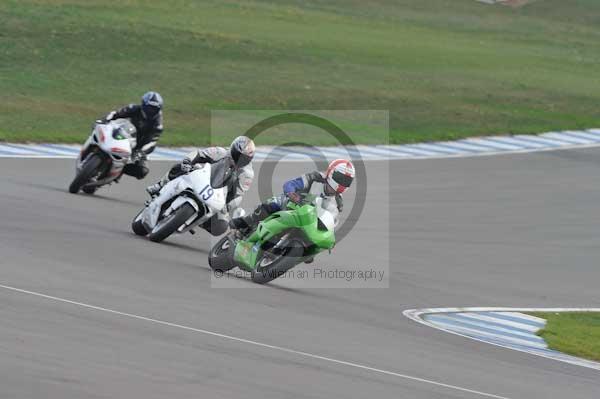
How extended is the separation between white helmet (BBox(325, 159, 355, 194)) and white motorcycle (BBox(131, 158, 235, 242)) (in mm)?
1886

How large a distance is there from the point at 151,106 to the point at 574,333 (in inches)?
296

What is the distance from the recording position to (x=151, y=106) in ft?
62.2

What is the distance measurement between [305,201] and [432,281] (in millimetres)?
3396

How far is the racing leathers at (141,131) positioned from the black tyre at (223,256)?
Answer: 4772 millimetres

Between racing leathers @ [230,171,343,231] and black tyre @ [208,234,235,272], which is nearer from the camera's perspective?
racing leathers @ [230,171,343,231]

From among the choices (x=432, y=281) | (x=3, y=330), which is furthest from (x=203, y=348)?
(x=432, y=281)

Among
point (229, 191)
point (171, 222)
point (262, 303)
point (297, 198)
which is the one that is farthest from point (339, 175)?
point (171, 222)

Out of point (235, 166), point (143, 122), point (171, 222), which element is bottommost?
point (171, 222)

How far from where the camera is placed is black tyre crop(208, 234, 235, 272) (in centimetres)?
1457

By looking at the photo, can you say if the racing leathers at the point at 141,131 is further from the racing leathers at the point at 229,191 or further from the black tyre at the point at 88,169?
the racing leathers at the point at 229,191

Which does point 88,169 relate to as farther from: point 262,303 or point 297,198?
point 262,303

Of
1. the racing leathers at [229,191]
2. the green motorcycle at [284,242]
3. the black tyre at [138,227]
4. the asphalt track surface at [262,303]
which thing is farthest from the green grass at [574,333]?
→ the black tyre at [138,227]

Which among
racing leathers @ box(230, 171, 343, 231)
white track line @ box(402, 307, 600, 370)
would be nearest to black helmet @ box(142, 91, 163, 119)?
racing leathers @ box(230, 171, 343, 231)

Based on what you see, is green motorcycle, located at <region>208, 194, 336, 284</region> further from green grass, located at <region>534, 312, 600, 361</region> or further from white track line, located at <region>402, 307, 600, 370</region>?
green grass, located at <region>534, 312, 600, 361</region>
